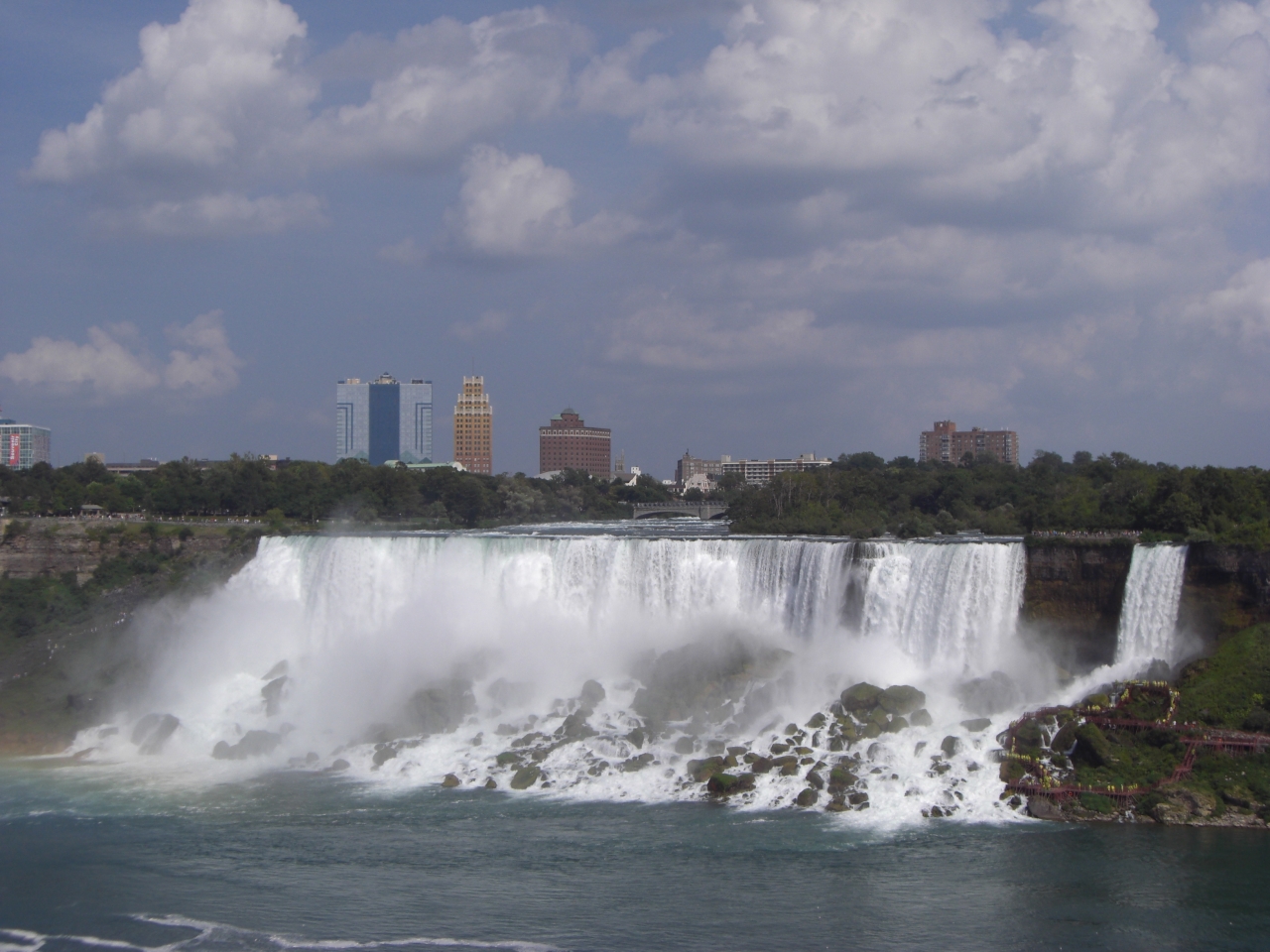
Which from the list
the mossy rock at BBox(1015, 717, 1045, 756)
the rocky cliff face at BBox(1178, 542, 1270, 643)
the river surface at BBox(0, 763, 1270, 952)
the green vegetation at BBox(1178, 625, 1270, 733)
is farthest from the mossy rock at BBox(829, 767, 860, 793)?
the rocky cliff face at BBox(1178, 542, 1270, 643)

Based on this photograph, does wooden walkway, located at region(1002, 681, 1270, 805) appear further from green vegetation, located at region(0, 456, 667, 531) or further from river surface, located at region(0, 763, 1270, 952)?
green vegetation, located at region(0, 456, 667, 531)

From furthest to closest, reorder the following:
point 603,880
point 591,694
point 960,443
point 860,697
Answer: point 960,443 → point 591,694 → point 860,697 → point 603,880

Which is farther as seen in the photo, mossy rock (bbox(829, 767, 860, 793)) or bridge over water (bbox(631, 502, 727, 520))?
bridge over water (bbox(631, 502, 727, 520))

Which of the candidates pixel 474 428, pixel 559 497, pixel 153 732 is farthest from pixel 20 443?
pixel 153 732

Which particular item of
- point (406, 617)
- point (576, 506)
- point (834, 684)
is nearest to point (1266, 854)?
point (834, 684)

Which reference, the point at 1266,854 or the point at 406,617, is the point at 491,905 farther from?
the point at 406,617

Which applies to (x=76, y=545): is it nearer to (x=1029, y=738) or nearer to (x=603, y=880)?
(x=603, y=880)

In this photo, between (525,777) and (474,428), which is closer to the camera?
(525,777)
